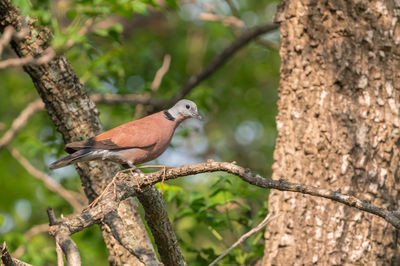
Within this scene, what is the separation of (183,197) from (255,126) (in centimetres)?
596

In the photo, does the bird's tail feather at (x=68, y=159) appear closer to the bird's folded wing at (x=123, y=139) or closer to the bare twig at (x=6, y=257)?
the bird's folded wing at (x=123, y=139)

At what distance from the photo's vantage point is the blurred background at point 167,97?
191 inches

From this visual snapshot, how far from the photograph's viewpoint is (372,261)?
3.99 meters

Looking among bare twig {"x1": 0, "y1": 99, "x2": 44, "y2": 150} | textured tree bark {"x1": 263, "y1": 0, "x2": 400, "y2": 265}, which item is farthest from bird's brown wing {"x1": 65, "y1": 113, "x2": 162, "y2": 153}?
bare twig {"x1": 0, "y1": 99, "x2": 44, "y2": 150}

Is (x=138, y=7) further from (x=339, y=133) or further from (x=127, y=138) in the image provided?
(x=339, y=133)

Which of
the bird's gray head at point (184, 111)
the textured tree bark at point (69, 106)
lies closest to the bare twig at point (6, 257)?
the textured tree bark at point (69, 106)

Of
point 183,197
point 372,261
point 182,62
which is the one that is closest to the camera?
point 372,261

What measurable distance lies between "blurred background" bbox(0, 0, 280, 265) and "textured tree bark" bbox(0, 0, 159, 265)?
0.70ft

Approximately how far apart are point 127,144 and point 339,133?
164cm

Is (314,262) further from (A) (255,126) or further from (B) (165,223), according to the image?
(A) (255,126)

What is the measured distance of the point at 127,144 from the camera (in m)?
4.13

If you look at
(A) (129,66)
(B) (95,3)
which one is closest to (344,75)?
(B) (95,3)

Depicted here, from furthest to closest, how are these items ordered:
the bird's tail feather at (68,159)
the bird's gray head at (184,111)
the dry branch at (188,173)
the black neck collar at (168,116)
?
the bird's gray head at (184,111), the black neck collar at (168,116), the bird's tail feather at (68,159), the dry branch at (188,173)

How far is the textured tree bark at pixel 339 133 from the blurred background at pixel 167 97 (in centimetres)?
58
